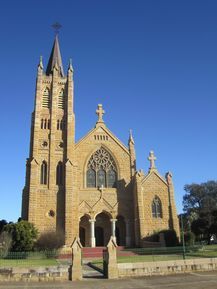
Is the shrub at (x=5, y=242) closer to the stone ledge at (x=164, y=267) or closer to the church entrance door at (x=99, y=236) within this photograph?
the church entrance door at (x=99, y=236)

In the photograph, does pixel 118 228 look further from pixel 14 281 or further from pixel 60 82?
pixel 14 281

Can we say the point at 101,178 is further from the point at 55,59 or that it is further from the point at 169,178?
the point at 55,59

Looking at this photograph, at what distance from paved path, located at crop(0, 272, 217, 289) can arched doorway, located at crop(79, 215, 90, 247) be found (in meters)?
22.7

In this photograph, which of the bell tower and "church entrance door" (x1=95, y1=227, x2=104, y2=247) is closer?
the bell tower

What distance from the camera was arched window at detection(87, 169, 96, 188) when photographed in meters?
43.2

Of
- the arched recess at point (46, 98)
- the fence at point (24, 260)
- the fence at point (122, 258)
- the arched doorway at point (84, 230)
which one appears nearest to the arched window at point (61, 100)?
the arched recess at point (46, 98)

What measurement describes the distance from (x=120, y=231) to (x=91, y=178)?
782cm

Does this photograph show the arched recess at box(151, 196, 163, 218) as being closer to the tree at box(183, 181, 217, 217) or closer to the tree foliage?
the tree foliage

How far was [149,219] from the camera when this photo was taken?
41.3 m

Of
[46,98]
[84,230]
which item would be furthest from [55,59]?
[84,230]

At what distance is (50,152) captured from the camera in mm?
42156

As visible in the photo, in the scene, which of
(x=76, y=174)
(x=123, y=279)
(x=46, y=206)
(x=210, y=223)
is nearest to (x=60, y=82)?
(x=76, y=174)

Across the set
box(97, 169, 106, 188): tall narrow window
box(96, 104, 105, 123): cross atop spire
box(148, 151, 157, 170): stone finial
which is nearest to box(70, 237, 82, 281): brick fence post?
box(97, 169, 106, 188): tall narrow window

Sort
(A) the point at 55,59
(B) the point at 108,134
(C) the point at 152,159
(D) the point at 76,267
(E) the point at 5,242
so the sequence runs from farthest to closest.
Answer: (A) the point at 55,59 → (B) the point at 108,134 → (C) the point at 152,159 → (E) the point at 5,242 → (D) the point at 76,267
